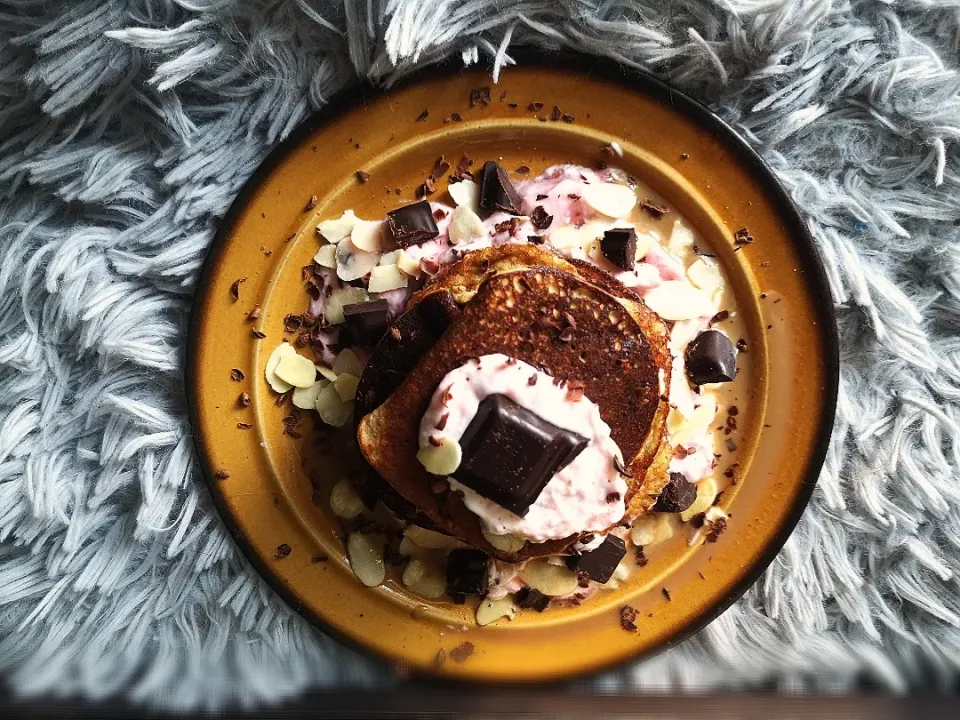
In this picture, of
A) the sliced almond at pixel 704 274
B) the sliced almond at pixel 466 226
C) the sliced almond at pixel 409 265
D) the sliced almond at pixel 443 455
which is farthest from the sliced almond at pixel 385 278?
the sliced almond at pixel 704 274

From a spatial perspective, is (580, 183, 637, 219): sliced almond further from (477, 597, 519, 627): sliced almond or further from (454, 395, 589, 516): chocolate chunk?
(477, 597, 519, 627): sliced almond

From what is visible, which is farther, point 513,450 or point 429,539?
point 429,539

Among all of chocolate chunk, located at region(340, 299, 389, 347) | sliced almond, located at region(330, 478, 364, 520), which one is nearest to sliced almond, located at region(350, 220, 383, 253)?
chocolate chunk, located at region(340, 299, 389, 347)

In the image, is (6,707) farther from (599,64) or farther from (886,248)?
(886,248)

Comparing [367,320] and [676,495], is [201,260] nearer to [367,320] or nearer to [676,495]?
[367,320]

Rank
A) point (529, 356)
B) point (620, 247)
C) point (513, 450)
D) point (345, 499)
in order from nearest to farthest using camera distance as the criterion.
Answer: point (513, 450), point (529, 356), point (620, 247), point (345, 499)

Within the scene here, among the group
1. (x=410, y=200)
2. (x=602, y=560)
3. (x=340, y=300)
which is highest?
(x=410, y=200)

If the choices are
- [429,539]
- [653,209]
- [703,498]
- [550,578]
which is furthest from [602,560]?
[653,209]
